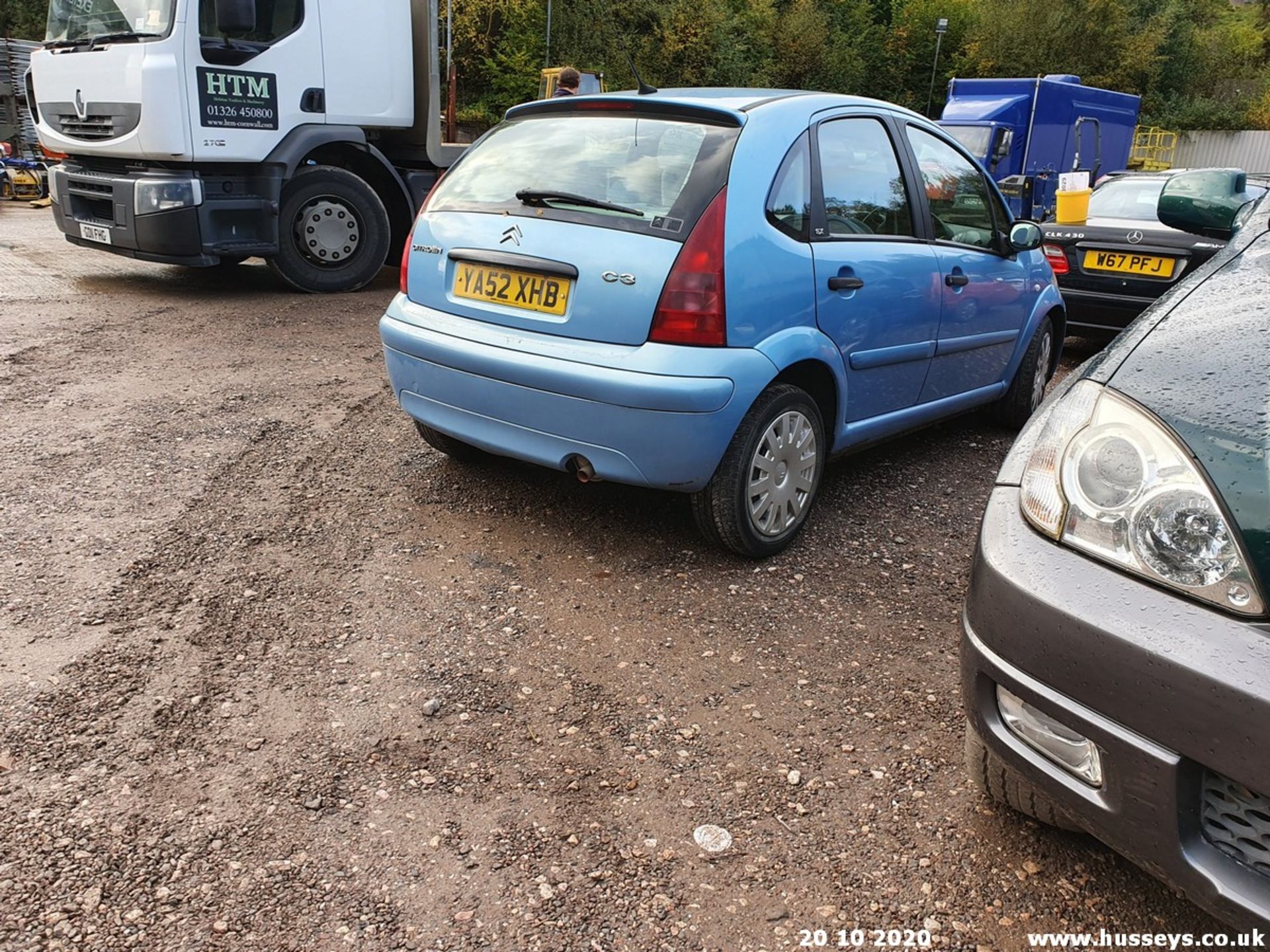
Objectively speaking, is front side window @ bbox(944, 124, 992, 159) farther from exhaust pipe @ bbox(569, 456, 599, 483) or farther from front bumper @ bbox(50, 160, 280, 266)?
exhaust pipe @ bbox(569, 456, 599, 483)

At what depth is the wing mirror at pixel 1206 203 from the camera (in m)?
3.32

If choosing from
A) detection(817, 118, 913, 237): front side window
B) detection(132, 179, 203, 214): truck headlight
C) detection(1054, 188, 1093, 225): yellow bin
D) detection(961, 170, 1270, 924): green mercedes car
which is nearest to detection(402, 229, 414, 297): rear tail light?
detection(817, 118, 913, 237): front side window

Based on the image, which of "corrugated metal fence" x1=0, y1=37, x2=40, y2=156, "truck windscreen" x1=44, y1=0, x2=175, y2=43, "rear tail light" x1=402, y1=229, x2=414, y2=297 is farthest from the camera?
"corrugated metal fence" x1=0, y1=37, x2=40, y2=156

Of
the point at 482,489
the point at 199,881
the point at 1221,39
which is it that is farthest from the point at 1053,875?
the point at 1221,39

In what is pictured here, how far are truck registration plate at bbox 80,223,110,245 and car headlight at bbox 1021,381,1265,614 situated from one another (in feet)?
26.0

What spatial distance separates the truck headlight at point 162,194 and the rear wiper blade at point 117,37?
0.99 m

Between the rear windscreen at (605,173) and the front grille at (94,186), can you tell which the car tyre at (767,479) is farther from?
the front grille at (94,186)

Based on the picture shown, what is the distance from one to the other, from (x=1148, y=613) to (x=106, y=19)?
27.4 ft

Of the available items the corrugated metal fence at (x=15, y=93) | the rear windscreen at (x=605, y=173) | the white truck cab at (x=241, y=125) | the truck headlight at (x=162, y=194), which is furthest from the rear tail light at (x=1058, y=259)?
the corrugated metal fence at (x=15, y=93)

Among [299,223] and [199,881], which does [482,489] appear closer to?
[199,881]

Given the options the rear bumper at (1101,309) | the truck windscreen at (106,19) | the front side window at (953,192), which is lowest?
the rear bumper at (1101,309)

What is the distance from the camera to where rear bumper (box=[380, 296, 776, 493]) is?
3.16m

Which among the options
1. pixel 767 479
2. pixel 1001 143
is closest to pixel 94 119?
pixel 767 479

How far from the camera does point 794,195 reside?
3.52 m
